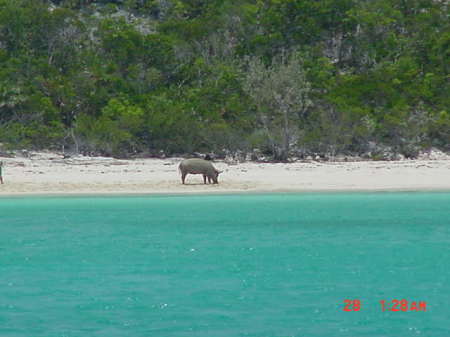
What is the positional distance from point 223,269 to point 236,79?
102ft

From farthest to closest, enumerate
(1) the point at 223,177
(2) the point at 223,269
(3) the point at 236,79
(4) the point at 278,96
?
(3) the point at 236,79
(4) the point at 278,96
(1) the point at 223,177
(2) the point at 223,269

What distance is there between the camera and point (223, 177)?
30.9m

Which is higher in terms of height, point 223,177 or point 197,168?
point 197,168

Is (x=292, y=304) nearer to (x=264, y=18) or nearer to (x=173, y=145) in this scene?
(x=173, y=145)

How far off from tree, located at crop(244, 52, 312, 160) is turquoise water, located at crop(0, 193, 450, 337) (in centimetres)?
1407

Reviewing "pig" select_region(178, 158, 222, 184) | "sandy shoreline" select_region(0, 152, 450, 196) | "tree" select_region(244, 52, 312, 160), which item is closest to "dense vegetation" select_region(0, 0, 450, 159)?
"tree" select_region(244, 52, 312, 160)

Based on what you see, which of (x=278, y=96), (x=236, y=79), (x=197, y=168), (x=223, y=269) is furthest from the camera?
(x=236, y=79)

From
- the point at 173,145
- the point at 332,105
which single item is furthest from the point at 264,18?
the point at 173,145

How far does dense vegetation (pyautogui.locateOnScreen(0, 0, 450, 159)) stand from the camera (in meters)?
39.2
